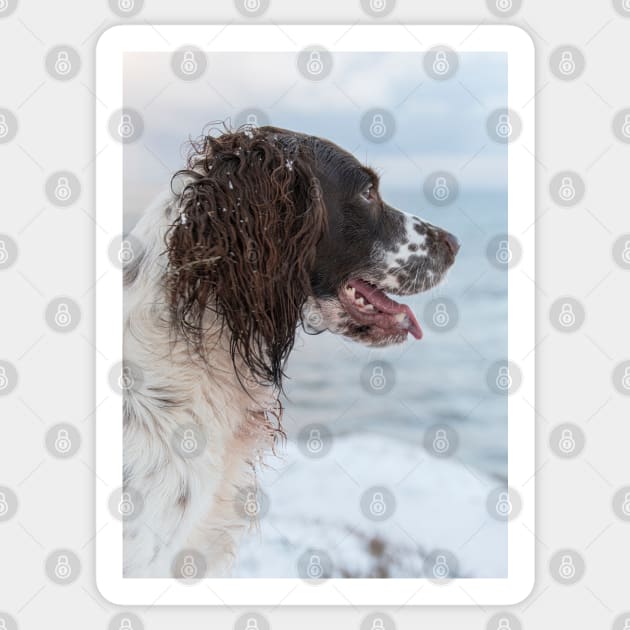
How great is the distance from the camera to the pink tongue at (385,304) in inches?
123

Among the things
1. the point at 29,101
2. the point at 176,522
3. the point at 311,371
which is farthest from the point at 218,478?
the point at 29,101

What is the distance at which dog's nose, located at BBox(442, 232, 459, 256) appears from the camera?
3.20 meters

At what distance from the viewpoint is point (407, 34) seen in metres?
3.19

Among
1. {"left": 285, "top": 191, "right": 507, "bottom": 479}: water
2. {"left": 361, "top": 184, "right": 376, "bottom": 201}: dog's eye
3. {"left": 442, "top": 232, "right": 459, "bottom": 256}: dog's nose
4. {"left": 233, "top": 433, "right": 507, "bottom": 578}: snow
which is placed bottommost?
{"left": 233, "top": 433, "right": 507, "bottom": 578}: snow

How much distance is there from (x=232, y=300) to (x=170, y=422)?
0.49m

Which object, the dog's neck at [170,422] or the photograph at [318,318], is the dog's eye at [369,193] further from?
the dog's neck at [170,422]

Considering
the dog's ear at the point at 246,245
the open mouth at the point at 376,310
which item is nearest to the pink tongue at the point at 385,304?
the open mouth at the point at 376,310

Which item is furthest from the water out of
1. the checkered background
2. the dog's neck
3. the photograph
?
the dog's neck

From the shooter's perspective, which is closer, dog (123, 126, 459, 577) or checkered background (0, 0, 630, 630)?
dog (123, 126, 459, 577)

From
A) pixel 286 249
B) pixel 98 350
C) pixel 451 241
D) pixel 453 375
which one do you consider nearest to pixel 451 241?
pixel 451 241

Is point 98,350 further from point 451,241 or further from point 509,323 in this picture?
Result: point 509,323

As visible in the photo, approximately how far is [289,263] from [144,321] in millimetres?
565

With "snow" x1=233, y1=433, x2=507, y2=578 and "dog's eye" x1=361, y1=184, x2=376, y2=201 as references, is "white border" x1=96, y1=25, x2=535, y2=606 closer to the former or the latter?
"snow" x1=233, y1=433, x2=507, y2=578

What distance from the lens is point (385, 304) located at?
10.4 feet
